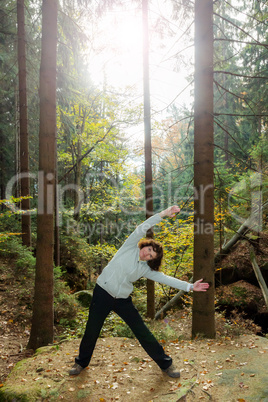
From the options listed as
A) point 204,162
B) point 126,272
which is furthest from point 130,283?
point 204,162

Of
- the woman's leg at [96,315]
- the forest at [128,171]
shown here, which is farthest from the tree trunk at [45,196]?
the woman's leg at [96,315]

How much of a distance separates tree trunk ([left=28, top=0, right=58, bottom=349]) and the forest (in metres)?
0.02

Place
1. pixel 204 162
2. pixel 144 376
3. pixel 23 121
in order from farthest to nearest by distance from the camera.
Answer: pixel 23 121
pixel 204 162
pixel 144 376

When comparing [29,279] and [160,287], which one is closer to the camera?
[29,279]

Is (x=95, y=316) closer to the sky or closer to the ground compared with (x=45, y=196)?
closer to the ground

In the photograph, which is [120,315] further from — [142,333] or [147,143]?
[147,143]

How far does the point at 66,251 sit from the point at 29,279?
15.3 ft

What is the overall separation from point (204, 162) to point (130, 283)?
9.18ft

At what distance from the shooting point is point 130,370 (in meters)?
4.19

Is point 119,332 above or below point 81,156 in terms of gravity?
below

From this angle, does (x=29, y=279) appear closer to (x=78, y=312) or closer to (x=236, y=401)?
(x=78, y=312)

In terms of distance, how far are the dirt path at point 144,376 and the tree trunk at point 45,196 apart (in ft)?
2.13

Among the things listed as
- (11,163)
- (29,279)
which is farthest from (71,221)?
(11,163)

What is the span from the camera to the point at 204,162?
210 inches
